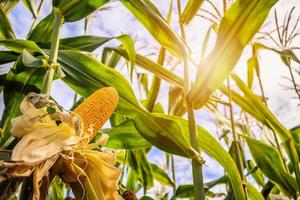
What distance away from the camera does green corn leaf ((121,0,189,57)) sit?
1459 millimetres

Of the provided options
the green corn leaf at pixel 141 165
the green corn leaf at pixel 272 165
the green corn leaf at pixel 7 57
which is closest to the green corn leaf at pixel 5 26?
the green corn leaf at pixel 7 57

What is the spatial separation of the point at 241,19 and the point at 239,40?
0.09 m

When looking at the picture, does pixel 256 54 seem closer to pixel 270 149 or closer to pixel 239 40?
pixel 270 149

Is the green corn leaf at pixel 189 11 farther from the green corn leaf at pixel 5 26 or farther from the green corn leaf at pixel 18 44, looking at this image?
the green corn leaf at pixel 5 26

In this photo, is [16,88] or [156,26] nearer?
[16,88]

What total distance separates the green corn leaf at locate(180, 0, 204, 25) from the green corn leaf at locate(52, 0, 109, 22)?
0.50m

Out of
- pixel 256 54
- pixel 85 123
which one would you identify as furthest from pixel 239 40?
pixel 256 54

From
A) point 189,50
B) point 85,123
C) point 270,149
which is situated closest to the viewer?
point 85,123

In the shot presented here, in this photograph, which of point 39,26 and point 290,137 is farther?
point 290,137

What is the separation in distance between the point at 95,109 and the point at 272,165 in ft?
4.83

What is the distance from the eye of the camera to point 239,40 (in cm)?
139

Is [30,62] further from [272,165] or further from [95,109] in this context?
[272,165]

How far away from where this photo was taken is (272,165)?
2023mm

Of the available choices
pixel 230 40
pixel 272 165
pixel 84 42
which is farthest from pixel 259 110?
pixel 84 42
